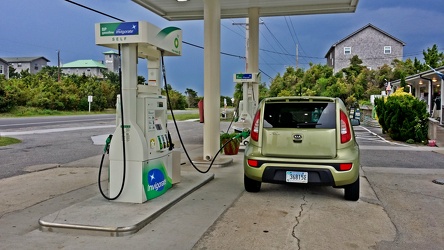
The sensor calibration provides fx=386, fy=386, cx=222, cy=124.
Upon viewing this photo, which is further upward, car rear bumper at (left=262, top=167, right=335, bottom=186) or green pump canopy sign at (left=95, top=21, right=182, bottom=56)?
green pump canopy sign at (left=95, top=21, right=182, bottom=56)

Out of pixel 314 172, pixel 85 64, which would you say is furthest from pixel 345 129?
pixel 85 64

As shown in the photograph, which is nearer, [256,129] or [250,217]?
[250,217]

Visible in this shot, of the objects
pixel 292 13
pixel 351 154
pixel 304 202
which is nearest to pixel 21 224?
pixel 304 202

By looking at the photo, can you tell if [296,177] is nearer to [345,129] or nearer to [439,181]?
[345,129]

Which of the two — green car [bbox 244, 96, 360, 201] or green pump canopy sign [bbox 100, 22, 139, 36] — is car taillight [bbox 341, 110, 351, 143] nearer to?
green car [bbox 244, 96, 360, 201]

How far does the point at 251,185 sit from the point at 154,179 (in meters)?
1.67

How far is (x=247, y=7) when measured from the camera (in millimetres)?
14883

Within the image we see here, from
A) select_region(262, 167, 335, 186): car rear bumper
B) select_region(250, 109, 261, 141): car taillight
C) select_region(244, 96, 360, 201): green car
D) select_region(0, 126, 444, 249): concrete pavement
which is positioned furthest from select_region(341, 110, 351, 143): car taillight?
select_region(250, 109, 261, 141): car taillight

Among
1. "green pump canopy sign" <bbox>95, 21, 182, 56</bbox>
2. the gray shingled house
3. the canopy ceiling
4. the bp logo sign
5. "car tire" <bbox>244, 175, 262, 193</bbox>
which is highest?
the gray shingled house

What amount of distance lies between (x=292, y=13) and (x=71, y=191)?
1160cm

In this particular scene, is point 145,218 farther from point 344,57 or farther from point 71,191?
point 344,57

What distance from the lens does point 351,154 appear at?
5.66 m

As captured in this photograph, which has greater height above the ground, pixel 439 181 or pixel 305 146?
pixel 305 146

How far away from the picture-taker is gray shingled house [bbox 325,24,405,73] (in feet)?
154
